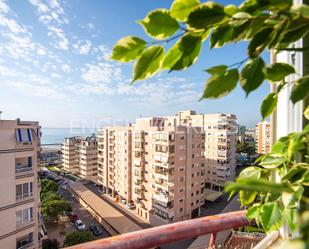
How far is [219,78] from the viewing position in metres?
0.28

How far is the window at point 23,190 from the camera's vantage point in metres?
6.05

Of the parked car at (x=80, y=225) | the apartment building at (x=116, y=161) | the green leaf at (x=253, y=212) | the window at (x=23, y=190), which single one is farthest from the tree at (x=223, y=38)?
the apartment building at (x=116, y=161)

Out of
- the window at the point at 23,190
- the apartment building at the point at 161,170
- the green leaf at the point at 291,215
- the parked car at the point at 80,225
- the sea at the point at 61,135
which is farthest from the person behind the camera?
the sea at the point at 61,135

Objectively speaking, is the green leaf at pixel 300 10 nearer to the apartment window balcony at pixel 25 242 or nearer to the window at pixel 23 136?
the window at pixel 23 136

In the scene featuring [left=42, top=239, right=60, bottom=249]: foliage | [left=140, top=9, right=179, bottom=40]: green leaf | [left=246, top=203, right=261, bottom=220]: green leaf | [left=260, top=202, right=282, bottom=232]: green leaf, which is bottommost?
[left=42, top=239, right=60, bottom=249]: foliage

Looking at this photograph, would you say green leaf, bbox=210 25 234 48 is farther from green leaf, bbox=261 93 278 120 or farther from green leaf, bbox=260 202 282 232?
green leaf, bbox=260 202 282 232

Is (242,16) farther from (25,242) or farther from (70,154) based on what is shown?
(70,154)

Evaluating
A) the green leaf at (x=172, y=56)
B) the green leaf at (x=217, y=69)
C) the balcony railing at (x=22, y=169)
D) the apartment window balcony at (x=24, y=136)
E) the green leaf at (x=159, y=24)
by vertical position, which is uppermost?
the green leaf at (x=159, y=24)

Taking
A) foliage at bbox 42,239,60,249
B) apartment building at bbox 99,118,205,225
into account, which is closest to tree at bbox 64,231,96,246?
foliage at bbox 42,239,60,249

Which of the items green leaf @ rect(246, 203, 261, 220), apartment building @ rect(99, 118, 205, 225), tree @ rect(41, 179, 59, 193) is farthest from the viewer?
tree @ rect(41, 179, 59, 193)

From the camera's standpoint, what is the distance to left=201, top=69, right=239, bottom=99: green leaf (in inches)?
10.8

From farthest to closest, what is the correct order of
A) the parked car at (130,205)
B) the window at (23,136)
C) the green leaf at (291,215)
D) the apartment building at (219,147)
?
the apartment building at (219,147), the parked car at (130,205), the window at (23,136), the green leaf at (291,215)

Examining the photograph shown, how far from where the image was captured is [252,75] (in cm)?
27

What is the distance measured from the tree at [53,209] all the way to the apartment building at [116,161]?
4774mm
